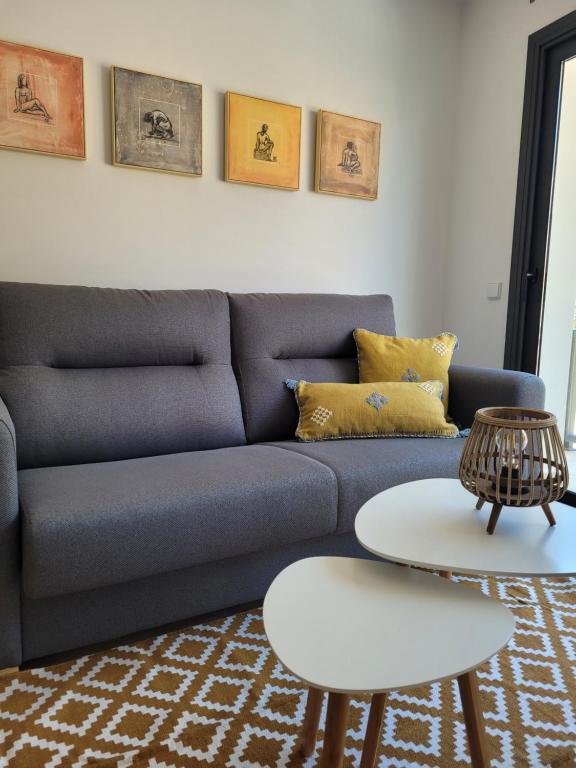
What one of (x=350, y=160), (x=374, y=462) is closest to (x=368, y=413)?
(x=374, y=462)

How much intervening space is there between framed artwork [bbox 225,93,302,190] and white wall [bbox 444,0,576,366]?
3.27 feet

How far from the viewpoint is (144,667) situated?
1.38 meters

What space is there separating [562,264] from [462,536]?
1.93 metres

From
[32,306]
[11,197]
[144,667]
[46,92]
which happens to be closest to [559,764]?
[144,667]

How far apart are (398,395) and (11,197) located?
157 centimetres

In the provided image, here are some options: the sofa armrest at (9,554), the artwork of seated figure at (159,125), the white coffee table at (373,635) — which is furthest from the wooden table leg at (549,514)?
the artwork of seated figure at (159,125)

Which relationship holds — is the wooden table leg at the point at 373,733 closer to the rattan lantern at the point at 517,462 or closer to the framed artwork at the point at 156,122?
the rattan lantern at the point at 517,462

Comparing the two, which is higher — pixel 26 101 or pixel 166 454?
pixel 26 101

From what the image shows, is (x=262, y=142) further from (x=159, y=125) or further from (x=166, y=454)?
(x=166, y=454)

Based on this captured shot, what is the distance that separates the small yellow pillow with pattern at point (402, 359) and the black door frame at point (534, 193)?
0.62m

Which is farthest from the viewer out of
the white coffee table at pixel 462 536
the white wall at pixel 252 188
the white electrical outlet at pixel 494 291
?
the white electrical outlet at pixel 494 291

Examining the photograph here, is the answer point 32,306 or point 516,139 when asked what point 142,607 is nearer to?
point 32,306

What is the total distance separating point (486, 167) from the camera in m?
2.89

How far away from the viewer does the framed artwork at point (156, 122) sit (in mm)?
2170
